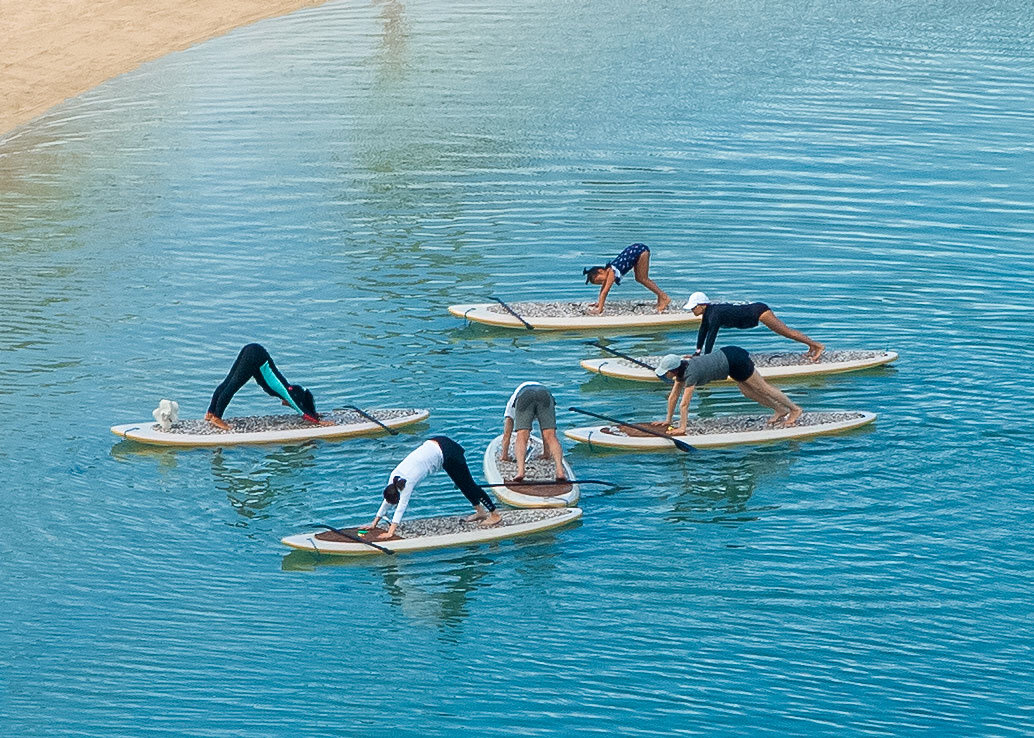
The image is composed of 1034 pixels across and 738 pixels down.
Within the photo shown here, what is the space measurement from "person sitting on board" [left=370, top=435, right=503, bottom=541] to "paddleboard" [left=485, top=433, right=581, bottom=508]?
2.65ft

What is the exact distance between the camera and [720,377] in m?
24.2

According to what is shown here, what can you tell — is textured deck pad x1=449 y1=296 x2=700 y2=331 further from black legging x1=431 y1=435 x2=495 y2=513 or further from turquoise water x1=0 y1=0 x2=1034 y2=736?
black legging x1=431 y1=435 x2=495 y2=513

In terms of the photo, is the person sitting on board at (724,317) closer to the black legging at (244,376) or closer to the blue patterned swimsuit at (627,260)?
the blue patterned swimsuit at (627,260)

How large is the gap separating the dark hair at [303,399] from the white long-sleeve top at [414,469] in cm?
420

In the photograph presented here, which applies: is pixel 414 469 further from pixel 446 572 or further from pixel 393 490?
pixel 446 572

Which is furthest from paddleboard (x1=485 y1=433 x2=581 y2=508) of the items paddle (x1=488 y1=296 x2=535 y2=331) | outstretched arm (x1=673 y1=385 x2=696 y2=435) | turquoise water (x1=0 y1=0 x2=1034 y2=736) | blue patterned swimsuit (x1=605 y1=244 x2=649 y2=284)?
blue patterned swimsuit (x1=605 y1=244 x2=649 y2=284)

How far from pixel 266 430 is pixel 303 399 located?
870 millimetres

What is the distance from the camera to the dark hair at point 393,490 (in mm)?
20902

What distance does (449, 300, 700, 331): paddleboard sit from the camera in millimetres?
29719

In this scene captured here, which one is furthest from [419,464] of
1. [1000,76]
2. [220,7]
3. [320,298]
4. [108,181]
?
[220,7]

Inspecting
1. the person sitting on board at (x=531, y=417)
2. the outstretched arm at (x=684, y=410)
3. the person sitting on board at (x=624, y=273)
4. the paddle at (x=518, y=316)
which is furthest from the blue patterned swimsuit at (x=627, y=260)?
the person sitting on board at (x=531, y=417)

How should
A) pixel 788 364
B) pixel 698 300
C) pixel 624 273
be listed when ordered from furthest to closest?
1. pixel 624 273
2. pixel 788 364
3. pixel 698 300

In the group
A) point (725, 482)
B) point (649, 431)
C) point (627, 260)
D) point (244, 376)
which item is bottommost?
point (725, 482)

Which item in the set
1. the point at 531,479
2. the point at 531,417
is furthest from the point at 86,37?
the point at 531,479
